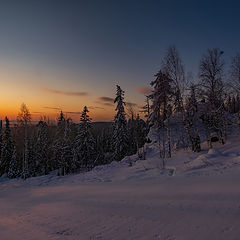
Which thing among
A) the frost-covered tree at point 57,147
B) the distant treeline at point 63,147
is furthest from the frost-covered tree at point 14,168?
the frost-covered tree at point 57,147

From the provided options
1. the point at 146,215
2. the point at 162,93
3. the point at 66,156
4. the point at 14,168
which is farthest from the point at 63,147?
the point at 146,215

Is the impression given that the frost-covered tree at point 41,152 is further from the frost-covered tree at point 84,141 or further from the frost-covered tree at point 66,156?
the frost-covered tree at point 84,141

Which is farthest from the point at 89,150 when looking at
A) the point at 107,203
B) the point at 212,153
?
the point at 107,203

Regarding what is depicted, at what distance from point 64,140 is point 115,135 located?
977 centimetres

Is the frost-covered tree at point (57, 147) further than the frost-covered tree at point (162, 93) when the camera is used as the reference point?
Yes

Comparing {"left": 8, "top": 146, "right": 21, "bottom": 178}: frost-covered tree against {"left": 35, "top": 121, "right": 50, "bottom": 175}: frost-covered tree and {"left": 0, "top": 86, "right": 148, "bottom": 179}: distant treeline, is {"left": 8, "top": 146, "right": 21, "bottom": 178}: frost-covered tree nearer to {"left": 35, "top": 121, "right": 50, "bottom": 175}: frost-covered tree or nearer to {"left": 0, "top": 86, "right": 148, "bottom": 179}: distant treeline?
{"left": 0, "top": 86, "right": 148, "bottom": 179}: distant treeline

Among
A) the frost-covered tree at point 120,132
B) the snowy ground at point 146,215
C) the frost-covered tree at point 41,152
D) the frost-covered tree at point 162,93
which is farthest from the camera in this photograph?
the frost-covered tree at point 41,152

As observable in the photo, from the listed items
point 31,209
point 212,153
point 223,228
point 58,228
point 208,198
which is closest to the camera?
point 223,228

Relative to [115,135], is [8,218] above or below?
below

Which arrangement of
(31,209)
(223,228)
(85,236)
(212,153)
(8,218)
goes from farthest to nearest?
1. (212,153)
2. (31,209)
3. (8,218)
4. (85,236)
5. (223,228)

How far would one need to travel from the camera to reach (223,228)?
488 cm

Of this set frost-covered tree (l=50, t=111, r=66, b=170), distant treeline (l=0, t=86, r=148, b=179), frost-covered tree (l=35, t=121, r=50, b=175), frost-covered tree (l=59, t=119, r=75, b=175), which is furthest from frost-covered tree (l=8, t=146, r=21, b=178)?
frost-covered tree (l=59, t=119, r=75, b=175)

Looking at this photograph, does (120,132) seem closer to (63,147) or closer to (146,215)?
(63,147)

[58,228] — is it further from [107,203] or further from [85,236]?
[107,203]
